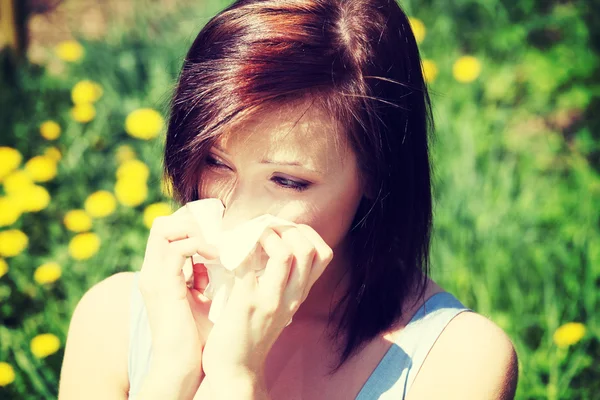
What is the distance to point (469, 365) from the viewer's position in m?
1.55

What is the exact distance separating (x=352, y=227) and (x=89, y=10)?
4.37 m

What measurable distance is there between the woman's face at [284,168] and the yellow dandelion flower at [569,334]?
3.92 feet

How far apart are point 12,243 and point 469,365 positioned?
1878mm

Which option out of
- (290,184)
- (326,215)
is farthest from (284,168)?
(326,215)

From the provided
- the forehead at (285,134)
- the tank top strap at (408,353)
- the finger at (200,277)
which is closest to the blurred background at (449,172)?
the finger at (200,277)

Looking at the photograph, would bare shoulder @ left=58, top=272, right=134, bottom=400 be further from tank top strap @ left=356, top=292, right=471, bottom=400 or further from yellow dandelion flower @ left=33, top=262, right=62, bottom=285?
yellow dandelion flower @ left=33, top=262, right=62, bottom=285

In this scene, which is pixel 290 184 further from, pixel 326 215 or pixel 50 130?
pixel 50 130

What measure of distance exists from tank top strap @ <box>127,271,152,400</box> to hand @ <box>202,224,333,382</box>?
0.35 metres

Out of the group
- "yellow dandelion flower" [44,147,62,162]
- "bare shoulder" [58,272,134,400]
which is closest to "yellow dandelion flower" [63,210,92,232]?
"yellow dandelion flower" [44,147,62,162]

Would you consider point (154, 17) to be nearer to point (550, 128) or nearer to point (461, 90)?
point (461, 90)

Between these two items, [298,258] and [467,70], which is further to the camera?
[467,70]

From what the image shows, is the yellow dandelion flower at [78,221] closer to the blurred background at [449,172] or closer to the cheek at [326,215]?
the blurred background at [449,172]

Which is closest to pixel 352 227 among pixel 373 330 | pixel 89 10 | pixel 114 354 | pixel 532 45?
pixel 373 330

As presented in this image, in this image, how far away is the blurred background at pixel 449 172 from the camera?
2492 millimetres
